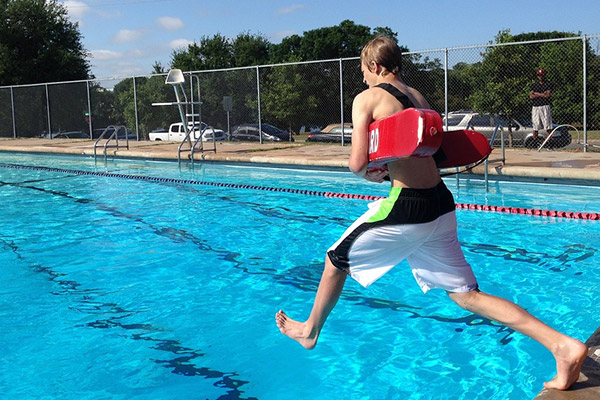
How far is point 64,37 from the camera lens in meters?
36.8

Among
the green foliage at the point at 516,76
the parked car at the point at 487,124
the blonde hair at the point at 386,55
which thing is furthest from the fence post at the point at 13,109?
the blonde hair at the point at 386,55

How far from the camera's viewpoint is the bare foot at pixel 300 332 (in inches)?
128

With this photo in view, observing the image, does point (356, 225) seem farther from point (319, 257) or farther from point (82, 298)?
point (319, 257)

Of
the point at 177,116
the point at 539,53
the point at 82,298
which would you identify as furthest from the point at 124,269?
the point at 177,116

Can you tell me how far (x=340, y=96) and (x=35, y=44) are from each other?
24.8 meters

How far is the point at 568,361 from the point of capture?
2.63 metres

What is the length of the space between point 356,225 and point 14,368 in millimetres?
2288

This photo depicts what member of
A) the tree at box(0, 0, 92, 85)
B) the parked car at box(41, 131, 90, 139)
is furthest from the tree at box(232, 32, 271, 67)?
the parked car at box(41, 131, 90, 139)

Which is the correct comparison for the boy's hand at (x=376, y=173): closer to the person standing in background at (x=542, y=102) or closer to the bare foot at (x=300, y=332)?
the bare foot at (x=300, y=332)

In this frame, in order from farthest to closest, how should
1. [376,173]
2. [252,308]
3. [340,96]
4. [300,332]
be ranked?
[340,96] < [252,308] < [300,332] < [376,173]

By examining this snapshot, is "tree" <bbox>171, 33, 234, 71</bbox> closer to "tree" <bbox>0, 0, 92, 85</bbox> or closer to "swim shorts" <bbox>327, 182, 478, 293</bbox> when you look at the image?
"tree" <bbox>0, 0, 92, 85</bbox>

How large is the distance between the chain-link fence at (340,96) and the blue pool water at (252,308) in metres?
6.41

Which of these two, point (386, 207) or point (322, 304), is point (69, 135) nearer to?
point (322, 304)

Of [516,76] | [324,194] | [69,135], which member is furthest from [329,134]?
[324,194]
